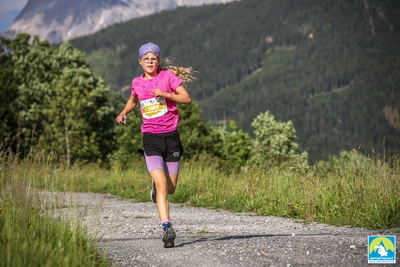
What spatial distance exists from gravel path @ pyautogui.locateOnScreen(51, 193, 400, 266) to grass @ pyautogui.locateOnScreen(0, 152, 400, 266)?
11.6 inches

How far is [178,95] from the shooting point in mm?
6699

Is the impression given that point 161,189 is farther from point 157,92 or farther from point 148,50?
point 148,50

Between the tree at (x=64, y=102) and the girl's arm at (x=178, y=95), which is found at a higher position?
the tree at (x=64, y=102)

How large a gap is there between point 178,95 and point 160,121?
0.38 meters

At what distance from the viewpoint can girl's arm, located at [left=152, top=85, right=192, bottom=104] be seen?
21.0 ft

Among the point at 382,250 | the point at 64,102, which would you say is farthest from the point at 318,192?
the point at 64,102

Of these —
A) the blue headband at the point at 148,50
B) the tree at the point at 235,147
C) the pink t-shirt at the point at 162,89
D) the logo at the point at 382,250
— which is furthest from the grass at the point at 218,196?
the tree at the point at 235,147

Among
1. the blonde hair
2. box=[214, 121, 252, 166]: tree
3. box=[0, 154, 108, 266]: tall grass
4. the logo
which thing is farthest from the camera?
box=[214, 121, 252, 166]: tree

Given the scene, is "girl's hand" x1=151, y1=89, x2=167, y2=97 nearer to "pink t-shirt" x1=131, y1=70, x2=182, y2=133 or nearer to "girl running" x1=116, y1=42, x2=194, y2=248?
"girl running" x1=116, y1=42, x2=194, y2=248

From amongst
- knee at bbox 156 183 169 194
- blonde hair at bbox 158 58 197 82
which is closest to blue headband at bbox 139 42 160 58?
blonde hair at bbox 158 58 197 82

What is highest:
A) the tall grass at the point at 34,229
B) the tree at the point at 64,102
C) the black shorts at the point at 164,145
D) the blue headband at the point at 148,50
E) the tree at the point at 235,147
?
the tree at the point at 64,102

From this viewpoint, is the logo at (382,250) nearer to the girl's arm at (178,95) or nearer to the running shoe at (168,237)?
the running shoe at (168,237)

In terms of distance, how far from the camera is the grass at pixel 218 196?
16.8 ft

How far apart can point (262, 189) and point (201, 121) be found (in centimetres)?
4678
